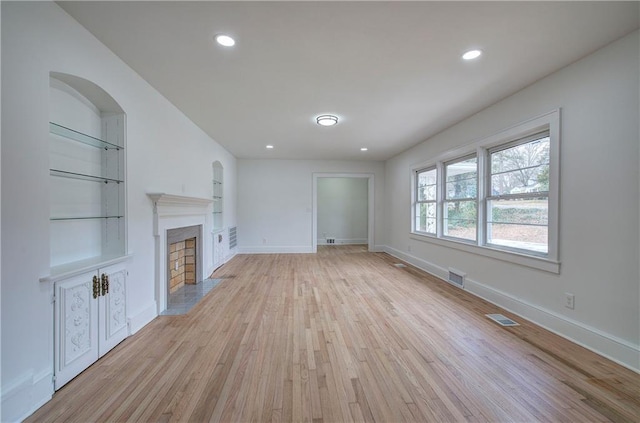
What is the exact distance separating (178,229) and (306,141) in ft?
9.15

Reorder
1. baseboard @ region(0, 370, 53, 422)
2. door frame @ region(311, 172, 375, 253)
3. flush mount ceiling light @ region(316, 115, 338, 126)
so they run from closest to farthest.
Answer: baseboard @ region(0, 370, 53, 422) → flush mount ceiling light @ region(316, 115, 338, 126) → door frame @ region(311, 172, 375, 253)

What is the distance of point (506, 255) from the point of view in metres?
3.03

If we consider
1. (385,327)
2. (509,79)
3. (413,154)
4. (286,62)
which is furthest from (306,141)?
(385,327)

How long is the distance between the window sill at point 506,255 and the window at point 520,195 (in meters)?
0.14

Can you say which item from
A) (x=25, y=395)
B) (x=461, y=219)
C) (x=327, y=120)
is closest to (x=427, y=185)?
(x=461, y=219)

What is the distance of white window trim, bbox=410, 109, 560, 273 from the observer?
2477 mm

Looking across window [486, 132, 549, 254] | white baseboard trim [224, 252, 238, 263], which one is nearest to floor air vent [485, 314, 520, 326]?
window [486, 132, 549, 254]

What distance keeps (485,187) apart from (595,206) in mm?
1338

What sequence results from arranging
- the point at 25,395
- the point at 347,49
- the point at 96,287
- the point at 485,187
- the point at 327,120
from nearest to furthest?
the point at 25,395 < the point at 96,287 < the point at 347,49 < the point at 485,187 < the point at 327,120

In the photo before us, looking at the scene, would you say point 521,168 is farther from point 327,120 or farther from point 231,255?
point 231,255

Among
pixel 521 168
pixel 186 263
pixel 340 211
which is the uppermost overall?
pixel 521 168

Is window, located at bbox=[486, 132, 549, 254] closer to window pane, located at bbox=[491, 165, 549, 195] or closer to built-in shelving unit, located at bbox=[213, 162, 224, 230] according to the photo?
window pane, located at bbox=[491, 165, 549, 195]

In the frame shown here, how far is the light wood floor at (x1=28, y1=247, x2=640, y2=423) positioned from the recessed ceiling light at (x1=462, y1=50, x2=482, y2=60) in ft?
8.19

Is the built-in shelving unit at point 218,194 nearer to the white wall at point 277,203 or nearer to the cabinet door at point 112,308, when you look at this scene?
the white wall at point 277,203
